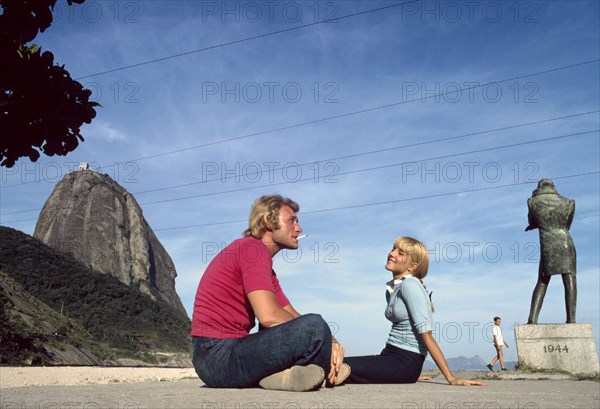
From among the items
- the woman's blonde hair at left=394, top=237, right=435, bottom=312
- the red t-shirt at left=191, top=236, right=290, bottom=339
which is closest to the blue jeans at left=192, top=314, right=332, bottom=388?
the red t-shirt at left=191, top=236, right=290, bottom=339

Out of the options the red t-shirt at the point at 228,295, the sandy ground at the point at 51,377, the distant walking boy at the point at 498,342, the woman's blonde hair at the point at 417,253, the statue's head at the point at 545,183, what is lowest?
the sandy ground at the point at 51,377

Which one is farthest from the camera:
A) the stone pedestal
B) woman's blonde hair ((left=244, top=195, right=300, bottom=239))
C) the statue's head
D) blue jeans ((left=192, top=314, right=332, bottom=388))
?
the statue's head

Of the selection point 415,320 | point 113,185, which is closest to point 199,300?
point 415,320

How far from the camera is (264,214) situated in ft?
11.9

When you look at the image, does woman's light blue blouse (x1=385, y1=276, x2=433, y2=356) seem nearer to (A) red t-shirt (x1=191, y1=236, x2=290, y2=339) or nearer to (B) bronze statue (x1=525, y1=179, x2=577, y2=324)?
(A) red t-shirt (x1=191, y1=236, x2=290, y2=339)

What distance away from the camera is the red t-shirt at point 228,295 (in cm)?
340

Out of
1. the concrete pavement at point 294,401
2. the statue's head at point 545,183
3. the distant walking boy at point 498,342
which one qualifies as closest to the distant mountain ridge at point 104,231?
the distant walking boy at point 498,342

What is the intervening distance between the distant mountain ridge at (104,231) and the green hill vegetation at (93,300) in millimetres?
9072

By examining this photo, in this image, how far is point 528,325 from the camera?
9.38m

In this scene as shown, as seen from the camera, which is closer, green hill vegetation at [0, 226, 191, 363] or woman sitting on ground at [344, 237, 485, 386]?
woman sitting on ground at [344, 237, 485, 386]

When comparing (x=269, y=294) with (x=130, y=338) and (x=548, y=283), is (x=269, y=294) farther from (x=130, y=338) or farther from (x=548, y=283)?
(x=130, y=338)

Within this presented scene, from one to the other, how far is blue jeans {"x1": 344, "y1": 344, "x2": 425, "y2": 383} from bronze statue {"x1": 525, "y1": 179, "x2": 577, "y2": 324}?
581 centimetres

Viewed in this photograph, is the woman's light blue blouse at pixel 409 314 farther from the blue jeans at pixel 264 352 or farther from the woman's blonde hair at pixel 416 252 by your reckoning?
the blue jeans at pixel 264 352

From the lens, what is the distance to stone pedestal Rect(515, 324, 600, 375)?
8.96m
